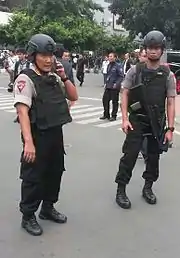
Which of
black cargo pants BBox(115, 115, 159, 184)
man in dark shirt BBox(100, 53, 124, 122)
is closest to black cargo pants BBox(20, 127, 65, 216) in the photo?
black cargo pants BBox(115, 115, 159, 184)

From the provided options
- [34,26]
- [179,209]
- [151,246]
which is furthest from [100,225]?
[34,26]

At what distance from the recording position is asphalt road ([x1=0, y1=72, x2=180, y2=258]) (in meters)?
3.82

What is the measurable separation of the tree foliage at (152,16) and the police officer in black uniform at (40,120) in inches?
944

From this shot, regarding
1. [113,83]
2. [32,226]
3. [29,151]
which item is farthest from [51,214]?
[113,83]

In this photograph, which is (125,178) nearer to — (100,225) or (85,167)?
(100,225)

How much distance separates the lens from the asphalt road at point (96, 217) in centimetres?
382

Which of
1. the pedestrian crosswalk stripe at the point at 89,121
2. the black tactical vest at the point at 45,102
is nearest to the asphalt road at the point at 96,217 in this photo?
the black tactical vest at the point at 45,102

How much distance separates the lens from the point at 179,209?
4906 mm

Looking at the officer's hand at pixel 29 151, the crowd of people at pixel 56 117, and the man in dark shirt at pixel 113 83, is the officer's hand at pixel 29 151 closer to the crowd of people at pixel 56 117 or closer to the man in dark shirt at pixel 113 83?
the crowd of people at pixel 56 117

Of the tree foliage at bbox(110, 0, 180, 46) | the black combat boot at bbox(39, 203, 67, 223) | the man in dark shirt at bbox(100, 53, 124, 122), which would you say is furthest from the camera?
the tree foliage at bbox(110, 0, 180, 46)

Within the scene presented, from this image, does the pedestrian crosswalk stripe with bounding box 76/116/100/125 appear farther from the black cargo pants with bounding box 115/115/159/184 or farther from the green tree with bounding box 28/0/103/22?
the green tree with bounding box 28/0/103/22

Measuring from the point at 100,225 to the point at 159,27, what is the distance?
1124 inches

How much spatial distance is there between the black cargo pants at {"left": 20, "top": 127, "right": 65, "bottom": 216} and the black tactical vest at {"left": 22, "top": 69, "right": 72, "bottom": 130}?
0.30ft

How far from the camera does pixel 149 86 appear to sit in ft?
15.6
